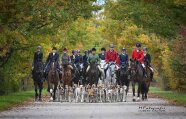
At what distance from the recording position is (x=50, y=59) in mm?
33906

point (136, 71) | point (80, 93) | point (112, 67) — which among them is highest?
point (112, 67)

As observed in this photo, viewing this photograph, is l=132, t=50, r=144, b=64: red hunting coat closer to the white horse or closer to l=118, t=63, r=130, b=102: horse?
l=118, t=63, r=130, b=102: horse

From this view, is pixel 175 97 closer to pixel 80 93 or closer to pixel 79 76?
pixel 79 76

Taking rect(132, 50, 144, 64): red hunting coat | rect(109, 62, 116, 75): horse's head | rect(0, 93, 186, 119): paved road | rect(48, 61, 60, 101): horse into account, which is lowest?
rect(0, 93, 186, 119): paved road

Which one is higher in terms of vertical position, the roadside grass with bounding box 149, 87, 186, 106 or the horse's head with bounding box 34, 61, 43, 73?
the horse's head with bounding box 34, 61, 43, 73

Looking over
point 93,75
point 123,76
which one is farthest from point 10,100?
point 123,76

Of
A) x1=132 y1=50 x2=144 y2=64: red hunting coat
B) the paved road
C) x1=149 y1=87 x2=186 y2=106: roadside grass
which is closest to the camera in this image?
the paved road

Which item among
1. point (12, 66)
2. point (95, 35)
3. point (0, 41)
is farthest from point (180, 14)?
point (95, 35)

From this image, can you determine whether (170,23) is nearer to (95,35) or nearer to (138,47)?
(138,47)

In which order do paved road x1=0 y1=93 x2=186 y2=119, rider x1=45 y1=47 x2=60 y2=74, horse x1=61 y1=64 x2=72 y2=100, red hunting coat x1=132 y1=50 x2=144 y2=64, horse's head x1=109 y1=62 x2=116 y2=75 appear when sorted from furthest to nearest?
horse x1=61 y1=64 x2=72 y2=100 < red hunting coat x1=132 y1=50 x2=144 y2=64 < horse's head x1=109 y1=62 x2=116 y2=75 < rider x1=45 y1=47 x2=60 y2=74 < paved road x1=0 y1=93 x2=186 y2=119

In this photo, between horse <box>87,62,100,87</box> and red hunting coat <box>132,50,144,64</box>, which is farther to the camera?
red hunting coat <box>132,50,144,64</box>

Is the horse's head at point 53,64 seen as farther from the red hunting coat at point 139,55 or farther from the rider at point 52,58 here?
the red hunting coat at point 139,55

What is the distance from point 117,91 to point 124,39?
95.2ft

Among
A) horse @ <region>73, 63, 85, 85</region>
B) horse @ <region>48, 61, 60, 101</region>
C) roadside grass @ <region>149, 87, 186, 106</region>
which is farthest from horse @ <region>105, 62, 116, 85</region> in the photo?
roadside grass @ <region>149, 87, 186, 106</region>
